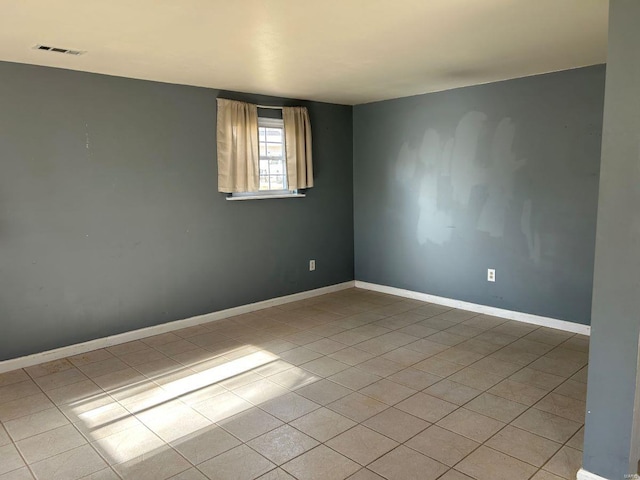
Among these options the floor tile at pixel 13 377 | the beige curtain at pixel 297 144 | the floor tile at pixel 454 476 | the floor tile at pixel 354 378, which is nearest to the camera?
the floor tile at pixel 454 476

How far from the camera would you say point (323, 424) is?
2.63 meters

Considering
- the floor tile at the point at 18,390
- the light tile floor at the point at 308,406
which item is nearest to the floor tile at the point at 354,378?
the light tile floor at the point at 308,406

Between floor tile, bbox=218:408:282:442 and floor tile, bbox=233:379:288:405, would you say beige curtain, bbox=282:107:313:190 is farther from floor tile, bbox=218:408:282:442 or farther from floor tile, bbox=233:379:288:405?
floor tile, bbox=218:408:282:442

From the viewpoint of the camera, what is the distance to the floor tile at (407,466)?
2.16 m

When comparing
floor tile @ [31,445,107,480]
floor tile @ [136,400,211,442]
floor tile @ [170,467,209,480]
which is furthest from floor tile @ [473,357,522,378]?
floor tile @ [31,445,107,480]

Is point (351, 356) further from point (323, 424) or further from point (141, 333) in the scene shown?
point (141, 333)

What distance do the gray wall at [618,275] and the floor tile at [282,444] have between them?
1.34 metres

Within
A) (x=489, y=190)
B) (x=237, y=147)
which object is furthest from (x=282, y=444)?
(x=489, y=190)

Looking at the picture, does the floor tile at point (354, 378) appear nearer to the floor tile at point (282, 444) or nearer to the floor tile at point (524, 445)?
the floor tile at point (282, 444)

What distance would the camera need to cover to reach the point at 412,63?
11.7 ft

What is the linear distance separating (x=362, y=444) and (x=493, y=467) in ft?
2.11

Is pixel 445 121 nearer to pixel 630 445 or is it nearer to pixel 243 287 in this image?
pixel 243 287

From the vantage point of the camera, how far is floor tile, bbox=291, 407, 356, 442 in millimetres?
2533

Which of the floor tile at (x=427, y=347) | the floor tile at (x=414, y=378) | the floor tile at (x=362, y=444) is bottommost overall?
the floor tile at (x=362, y=444)
